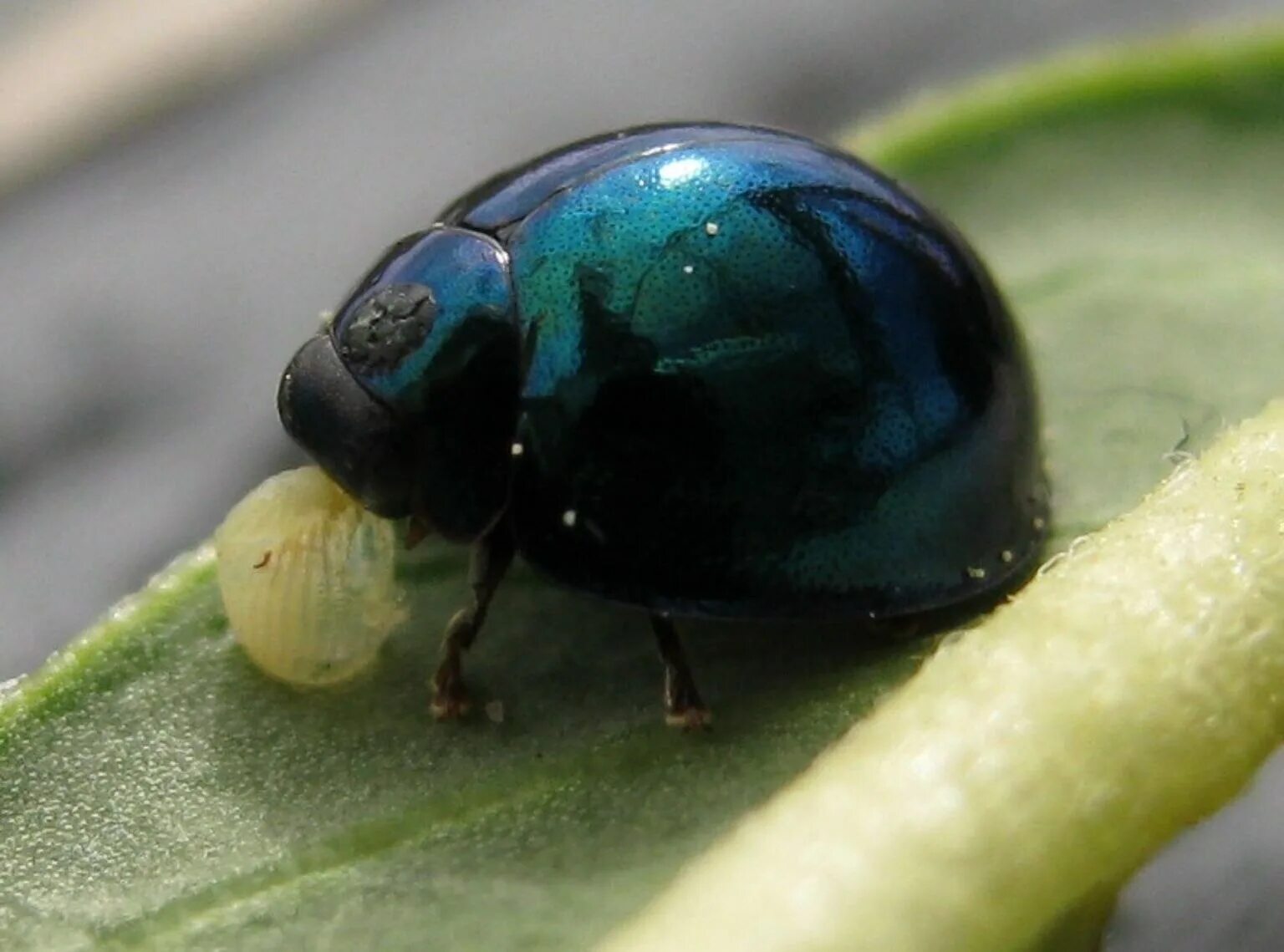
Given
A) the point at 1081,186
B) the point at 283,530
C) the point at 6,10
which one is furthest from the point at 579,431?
the point at 6,10

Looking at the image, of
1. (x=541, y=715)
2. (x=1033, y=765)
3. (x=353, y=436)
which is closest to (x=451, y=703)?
(x=541, y=715)

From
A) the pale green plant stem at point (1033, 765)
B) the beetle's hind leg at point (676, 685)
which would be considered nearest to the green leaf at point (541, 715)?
the beetle's hind leg at point (676, 685)

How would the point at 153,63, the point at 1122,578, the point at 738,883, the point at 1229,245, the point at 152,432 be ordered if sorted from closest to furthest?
the point at 738,883 < the point at 1122,578 < the point at 1229,245 < the point at 152,432 < the point at 153,63

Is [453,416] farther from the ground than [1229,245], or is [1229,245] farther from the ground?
[453,416]

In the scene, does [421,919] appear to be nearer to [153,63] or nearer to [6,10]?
[153,63]

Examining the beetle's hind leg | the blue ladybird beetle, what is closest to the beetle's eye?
the blue ladybird beetle

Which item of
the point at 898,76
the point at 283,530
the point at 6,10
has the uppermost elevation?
the point at 6,10
